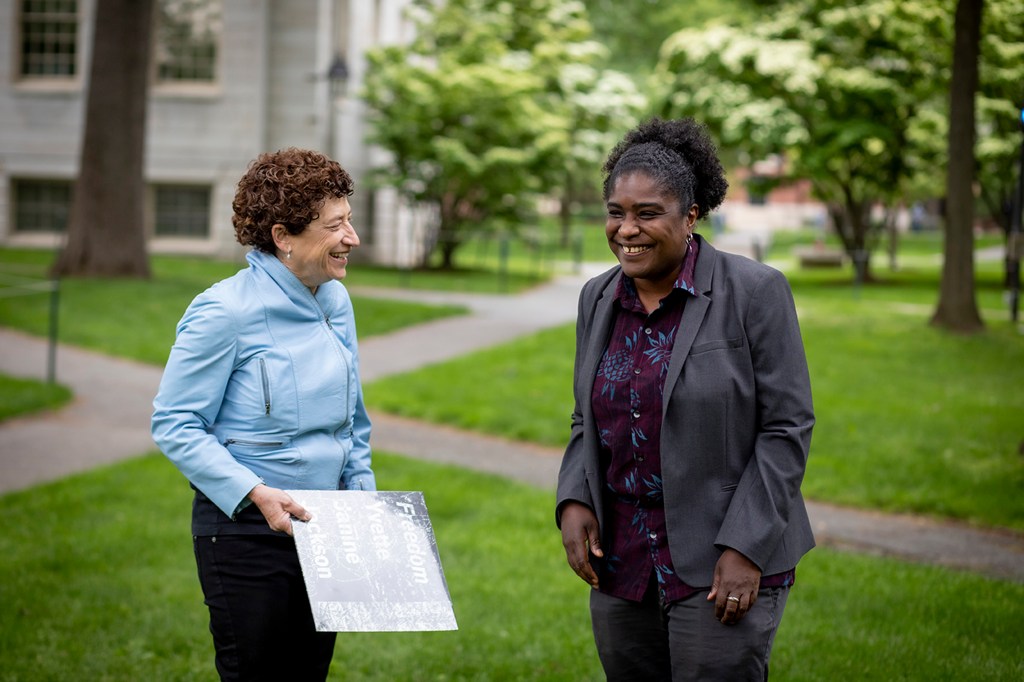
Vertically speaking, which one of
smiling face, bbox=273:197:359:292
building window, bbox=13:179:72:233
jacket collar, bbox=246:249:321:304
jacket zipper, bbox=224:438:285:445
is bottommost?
jacket zipper, bbox=224:438:285:445

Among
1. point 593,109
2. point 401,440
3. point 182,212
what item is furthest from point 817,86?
point 401,440

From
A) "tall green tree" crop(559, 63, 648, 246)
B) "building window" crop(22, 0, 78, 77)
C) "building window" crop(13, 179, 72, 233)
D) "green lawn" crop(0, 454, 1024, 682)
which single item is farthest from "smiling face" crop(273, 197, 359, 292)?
"building window" crop(22, 0, 78, 77)

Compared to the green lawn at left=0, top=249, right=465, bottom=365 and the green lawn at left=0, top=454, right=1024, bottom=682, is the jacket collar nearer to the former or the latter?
the green lawn at left=0, top=454, right=1024, bottom=682

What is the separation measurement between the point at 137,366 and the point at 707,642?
11445 mm

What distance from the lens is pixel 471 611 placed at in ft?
20.7

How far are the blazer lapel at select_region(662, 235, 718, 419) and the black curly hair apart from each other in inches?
6.8

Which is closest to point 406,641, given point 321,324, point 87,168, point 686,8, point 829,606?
point 829,606

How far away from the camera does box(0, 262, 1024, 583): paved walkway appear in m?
7.71

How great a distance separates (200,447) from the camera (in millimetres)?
3346

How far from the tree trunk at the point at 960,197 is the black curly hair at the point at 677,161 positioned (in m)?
14.2

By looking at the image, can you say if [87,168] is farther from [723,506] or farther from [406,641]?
[723,506]

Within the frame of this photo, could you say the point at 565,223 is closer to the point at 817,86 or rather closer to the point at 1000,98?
the point at 817,86

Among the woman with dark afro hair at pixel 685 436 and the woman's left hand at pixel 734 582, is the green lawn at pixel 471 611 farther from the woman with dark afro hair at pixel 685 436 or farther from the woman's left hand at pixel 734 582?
the woman's left hand at pixel 734 582

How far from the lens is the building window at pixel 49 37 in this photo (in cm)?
2636
